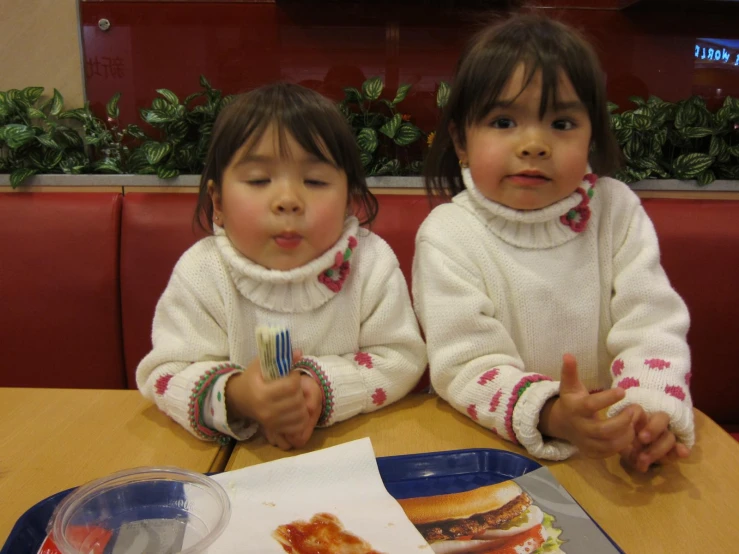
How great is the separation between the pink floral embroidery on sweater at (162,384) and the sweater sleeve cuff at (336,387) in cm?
20

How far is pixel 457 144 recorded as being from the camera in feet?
3.68

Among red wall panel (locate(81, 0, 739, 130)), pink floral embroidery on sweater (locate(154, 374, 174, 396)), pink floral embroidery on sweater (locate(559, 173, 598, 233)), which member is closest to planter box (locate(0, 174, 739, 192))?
red wall panel (locate(81, 0, 739, 130))

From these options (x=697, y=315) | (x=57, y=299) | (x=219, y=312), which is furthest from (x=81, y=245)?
(x=697, y=315)

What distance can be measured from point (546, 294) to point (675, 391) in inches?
10.1

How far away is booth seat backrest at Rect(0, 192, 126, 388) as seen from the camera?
163cm

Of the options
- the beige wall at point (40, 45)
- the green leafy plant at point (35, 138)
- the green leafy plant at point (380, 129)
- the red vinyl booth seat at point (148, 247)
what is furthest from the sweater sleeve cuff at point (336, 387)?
the beige wall at point (40, 45)

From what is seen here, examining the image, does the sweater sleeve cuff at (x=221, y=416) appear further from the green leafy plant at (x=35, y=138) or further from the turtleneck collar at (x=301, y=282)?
the green leafy plant at (x=35, y=138)

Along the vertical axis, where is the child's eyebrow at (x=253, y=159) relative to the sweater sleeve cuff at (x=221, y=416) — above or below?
above

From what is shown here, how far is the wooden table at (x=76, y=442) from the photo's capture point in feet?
2.47

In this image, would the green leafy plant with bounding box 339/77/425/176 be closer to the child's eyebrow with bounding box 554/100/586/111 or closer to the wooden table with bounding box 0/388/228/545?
the child's eyebrow with bounding box 554/100/586/111

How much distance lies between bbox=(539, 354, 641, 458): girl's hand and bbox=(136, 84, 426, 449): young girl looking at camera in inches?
11.4

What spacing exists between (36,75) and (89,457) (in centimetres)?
204

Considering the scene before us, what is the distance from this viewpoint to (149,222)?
163 cm

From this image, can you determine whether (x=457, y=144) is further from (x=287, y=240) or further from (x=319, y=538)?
(x=319, y=538)
